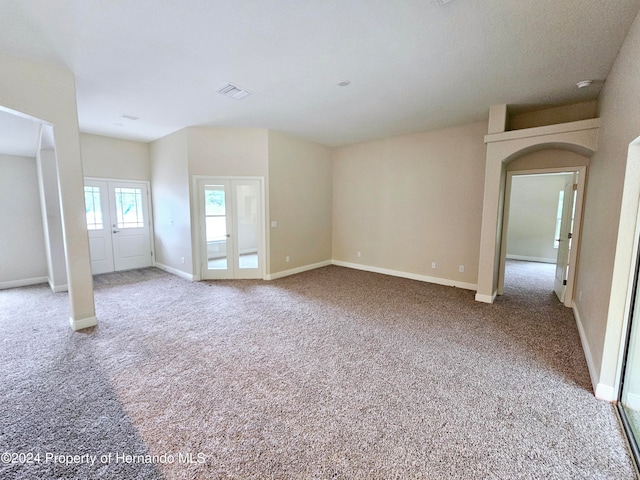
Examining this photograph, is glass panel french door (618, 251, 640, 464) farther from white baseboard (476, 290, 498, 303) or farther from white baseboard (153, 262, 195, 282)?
white baseboard (153, 262, 195, 282)

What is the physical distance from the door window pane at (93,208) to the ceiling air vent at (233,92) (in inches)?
167

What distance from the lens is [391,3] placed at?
201 cm

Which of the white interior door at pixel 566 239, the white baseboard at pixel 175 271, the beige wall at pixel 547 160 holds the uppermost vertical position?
the beige wall at pixel 547 160

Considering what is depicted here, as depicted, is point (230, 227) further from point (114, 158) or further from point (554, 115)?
point (554, 115)

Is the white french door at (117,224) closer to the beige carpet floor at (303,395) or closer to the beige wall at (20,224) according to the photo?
the beige wall at (20,224)

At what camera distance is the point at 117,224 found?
6.16m

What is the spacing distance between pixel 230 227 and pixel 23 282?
13.0 feet

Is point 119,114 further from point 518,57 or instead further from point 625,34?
point 625,34

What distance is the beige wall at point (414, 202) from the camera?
193 inches

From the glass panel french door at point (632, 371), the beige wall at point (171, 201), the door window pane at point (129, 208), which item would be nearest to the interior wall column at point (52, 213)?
the door window pane at point (129, 208)

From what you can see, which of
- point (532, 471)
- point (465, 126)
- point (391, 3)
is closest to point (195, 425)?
point (532, 471)

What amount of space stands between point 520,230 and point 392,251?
15.4 feet

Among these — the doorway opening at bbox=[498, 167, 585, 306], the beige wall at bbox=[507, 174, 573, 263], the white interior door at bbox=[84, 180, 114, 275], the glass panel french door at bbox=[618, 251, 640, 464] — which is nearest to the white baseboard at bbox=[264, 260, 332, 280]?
the white interior door at bbox=[84, 180, 114, 275]

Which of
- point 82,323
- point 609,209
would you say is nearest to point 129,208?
point 82,323
